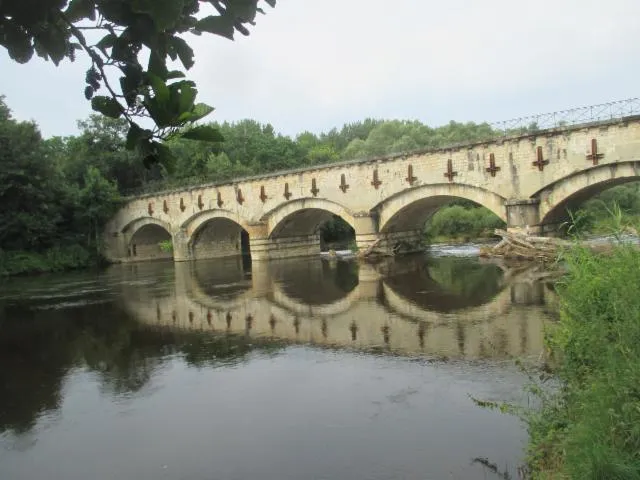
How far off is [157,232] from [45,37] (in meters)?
40.3

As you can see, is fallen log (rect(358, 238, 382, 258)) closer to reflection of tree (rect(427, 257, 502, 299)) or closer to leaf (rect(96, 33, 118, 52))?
reflection of tree (rect(427, 257, 502, 299))

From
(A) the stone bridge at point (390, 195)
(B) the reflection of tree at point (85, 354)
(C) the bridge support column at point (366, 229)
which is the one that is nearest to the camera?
(B) the reflection of tree at point (85, 354)

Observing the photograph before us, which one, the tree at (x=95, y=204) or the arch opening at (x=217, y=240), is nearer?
the arch opening at (x=217, y=240)

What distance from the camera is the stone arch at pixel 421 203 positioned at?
70.7 feet

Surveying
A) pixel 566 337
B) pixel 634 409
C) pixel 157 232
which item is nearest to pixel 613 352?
pixel 634 409

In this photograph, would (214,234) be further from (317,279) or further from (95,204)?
(317,279)

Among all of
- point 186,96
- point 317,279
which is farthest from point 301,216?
point 186,96

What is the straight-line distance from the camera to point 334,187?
26.7m

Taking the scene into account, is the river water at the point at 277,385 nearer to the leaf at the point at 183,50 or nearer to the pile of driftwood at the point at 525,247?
the pile of driftwood at the point at 525,247

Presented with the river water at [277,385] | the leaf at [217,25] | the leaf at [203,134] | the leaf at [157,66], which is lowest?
the river water at [277,385]

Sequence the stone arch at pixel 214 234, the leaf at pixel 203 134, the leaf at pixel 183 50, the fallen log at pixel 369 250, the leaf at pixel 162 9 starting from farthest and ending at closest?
the stone arch at pixel 214 234 → the fallen log at pixel 369 250 → the leaf at pixel 183 50 → the leaf at pixel 203 134 → the leaf at pixel 162 9

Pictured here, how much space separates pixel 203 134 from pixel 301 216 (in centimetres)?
2806

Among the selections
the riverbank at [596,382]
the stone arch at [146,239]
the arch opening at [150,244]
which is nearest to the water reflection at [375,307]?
the riverbank at [596,382]

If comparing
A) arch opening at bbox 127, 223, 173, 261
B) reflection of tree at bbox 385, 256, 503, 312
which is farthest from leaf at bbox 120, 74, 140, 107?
arch opening at bbox 127, 223, 173, 261
